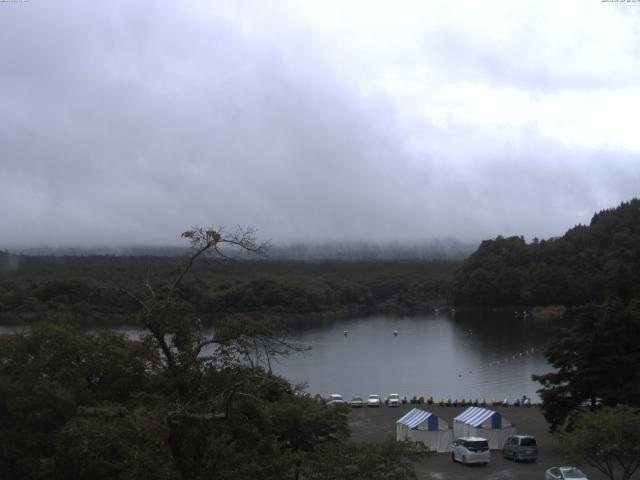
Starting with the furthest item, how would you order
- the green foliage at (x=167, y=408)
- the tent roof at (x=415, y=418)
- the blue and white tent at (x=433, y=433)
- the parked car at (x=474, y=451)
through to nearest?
the tent roof at (x=415, y=418) → the blue and white tent at (x=433, y=433) → the parked car at (x=474, y=451) → the green foliage at (x=167, y=408)

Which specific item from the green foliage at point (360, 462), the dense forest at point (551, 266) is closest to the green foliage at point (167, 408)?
the green foliage at point (360, 462)

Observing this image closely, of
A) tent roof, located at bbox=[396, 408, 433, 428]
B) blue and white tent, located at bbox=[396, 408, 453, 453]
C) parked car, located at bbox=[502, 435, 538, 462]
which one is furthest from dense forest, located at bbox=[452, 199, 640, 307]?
parked car, located at bbox=[502, 435, 538, 462]

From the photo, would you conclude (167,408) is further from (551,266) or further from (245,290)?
(551,266)

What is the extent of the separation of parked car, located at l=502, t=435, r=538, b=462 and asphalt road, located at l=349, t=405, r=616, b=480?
20 cm

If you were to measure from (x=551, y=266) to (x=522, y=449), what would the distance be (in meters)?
71.8

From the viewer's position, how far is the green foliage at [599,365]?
21.0 metres

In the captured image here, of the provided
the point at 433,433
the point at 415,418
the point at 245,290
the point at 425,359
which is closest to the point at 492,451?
the point at 433,433

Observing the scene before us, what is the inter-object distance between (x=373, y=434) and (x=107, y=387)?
1336 centimetres

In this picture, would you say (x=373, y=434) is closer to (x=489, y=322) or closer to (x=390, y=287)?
(x=489, y=322)

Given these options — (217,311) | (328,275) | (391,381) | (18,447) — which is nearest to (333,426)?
(18,447)

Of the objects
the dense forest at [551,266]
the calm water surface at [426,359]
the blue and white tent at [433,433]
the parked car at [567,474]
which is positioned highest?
the dense forest at [551,266]

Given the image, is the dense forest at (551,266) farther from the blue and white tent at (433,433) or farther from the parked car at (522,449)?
the parked car at (522,449)

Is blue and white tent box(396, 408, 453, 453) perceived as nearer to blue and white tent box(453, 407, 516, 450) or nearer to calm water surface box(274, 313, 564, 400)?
blue and white tent box(453, 407, 516, 450)

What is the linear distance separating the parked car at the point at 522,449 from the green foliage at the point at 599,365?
1.20m
